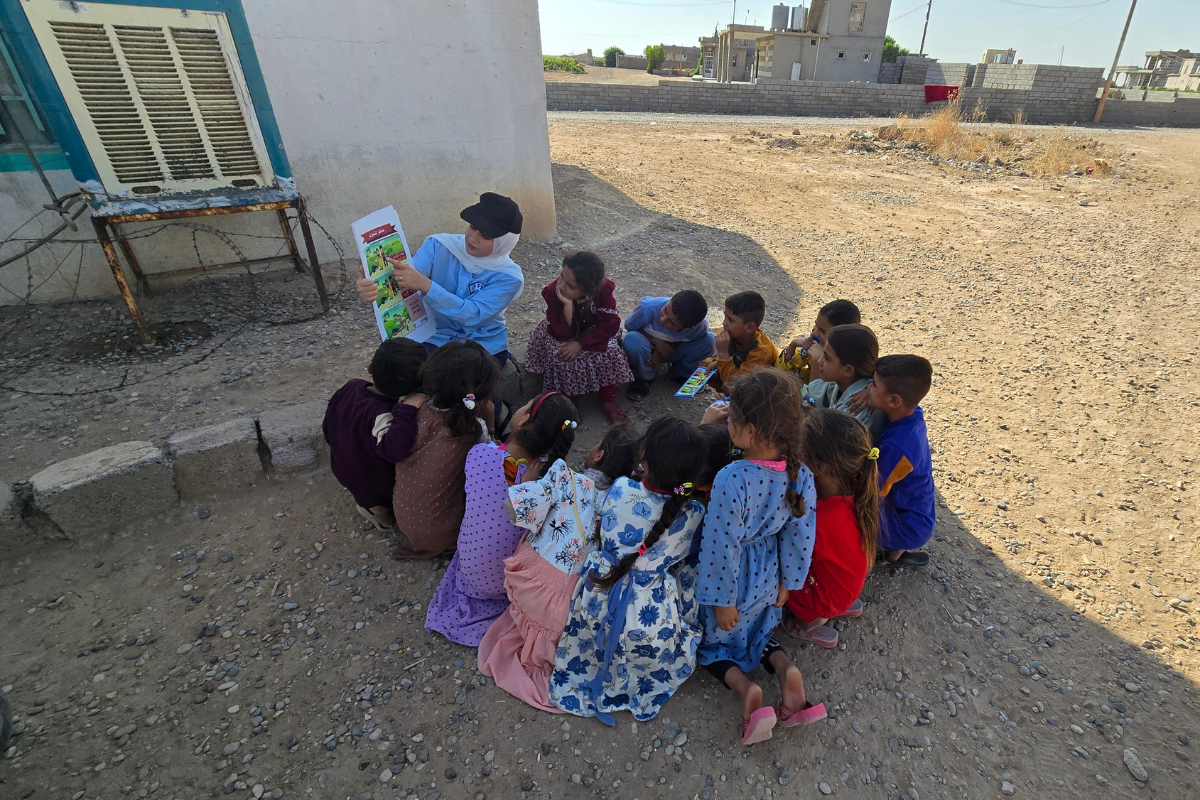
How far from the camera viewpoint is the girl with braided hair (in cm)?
171

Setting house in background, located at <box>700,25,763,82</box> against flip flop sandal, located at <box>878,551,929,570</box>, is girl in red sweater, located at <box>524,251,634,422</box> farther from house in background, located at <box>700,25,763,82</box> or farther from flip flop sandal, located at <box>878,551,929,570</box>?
house in background, located at <box>700,25,763,82</box>

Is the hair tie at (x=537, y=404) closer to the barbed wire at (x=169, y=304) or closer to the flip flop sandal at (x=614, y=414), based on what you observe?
the flip flop sandal at (x=614, y=414)

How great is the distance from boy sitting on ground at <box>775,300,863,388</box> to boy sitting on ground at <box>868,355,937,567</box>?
59 cm

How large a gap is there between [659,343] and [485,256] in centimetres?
117

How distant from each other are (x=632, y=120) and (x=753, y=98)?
6222mm

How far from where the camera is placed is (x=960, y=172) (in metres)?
10.5

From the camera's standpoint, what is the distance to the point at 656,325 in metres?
3.58

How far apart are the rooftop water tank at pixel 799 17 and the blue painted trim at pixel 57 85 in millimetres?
30810

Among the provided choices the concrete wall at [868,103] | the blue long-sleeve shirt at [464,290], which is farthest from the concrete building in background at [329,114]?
the concrete wall at [868,103]

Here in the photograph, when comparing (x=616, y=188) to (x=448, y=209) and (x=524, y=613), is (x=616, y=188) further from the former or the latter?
(x=524, y=613)

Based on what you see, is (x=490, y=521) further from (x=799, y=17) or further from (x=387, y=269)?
(x=799, y=17)

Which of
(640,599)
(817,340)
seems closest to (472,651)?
(640,599)

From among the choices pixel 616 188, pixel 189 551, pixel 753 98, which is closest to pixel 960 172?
pixel 616 188

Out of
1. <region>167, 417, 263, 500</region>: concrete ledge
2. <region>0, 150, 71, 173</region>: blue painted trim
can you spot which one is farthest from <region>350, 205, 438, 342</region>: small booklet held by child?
<region>0, 150, 71, 173</region>: blue painted trim
